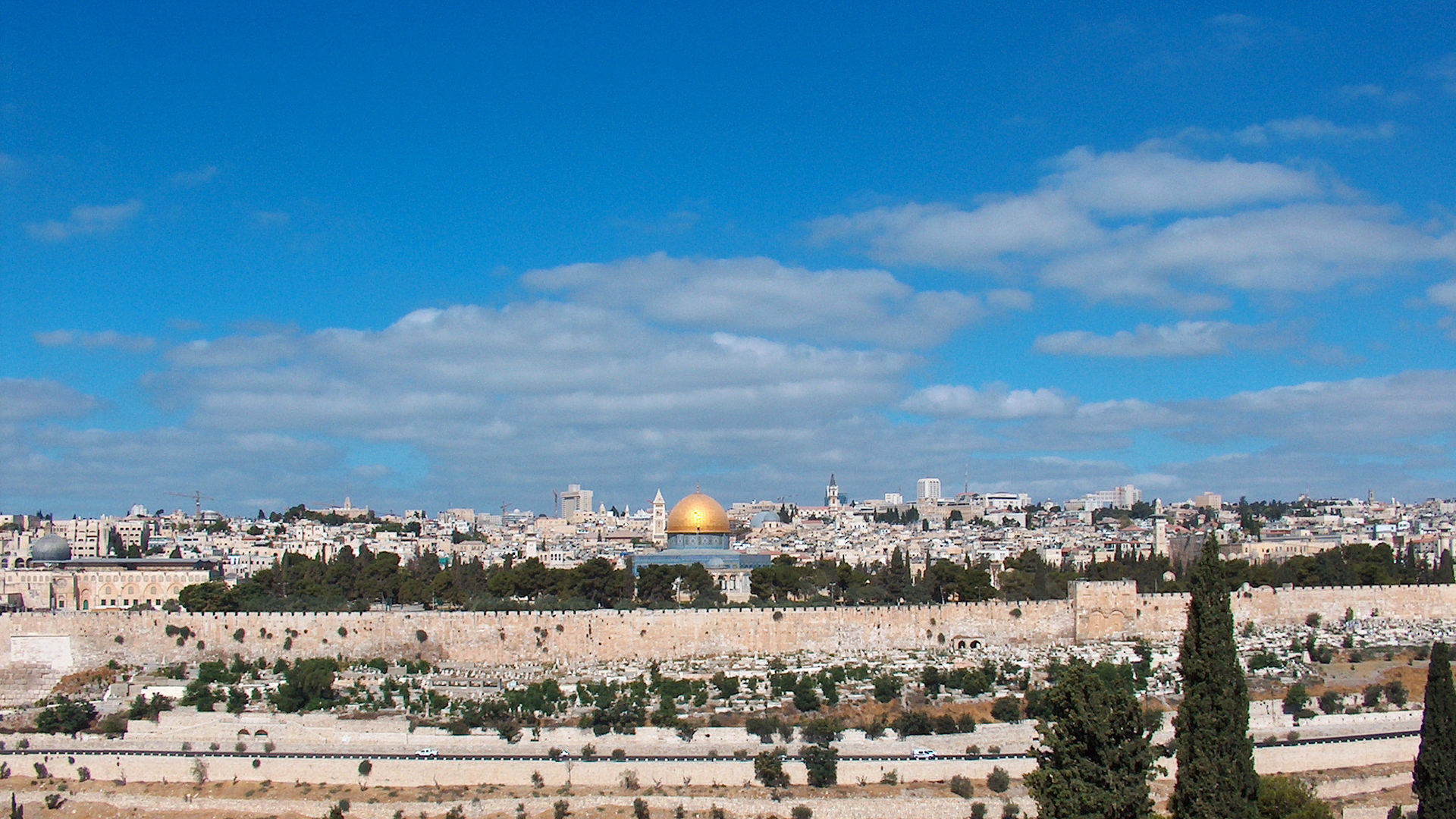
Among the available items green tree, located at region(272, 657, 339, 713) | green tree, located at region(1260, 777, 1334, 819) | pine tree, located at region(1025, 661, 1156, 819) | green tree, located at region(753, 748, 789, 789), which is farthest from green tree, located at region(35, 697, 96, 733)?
green tree, located at region(1260, 777, 1334, 819)

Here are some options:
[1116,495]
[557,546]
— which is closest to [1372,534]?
[557,546]

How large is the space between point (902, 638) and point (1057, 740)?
22.6 metres

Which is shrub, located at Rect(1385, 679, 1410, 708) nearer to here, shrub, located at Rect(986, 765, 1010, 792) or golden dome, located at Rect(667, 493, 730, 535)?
shrub, located at Rect(986, 765, 1010, 792)

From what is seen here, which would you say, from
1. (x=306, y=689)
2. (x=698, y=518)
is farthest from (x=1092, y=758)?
(x=698, y=518)

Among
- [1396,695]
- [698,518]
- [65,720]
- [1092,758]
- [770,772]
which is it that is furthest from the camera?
[698,518]

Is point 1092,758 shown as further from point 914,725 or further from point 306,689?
point 306,689

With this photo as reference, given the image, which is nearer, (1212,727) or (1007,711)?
(1212,727)

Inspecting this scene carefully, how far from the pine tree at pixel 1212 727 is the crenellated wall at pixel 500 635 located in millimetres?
20623

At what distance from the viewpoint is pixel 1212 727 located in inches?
722

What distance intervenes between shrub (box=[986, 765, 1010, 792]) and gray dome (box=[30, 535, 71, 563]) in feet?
161

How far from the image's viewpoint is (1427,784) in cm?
1995

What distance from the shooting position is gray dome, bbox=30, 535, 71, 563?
61719 millimetres

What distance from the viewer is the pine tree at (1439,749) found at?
19.8 meters

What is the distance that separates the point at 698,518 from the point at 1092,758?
43859 millimetres
